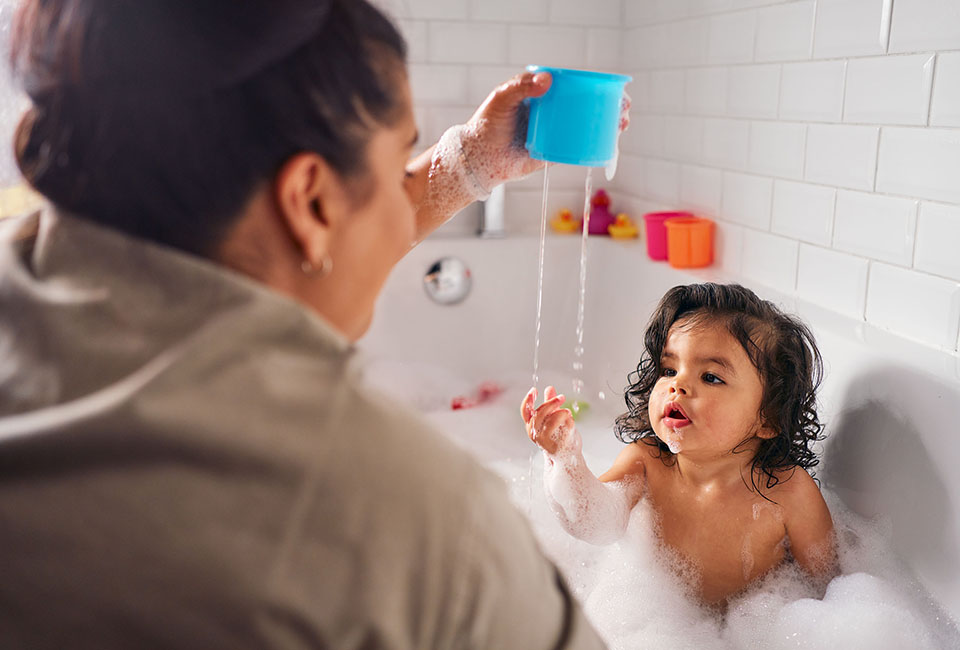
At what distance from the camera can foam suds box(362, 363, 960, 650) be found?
1.17m

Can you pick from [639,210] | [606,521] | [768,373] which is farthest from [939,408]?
[639,210]

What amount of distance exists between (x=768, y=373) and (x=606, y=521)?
34cm

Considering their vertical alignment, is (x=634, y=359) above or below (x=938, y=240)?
below

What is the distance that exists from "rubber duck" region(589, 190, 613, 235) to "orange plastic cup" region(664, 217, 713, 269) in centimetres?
44

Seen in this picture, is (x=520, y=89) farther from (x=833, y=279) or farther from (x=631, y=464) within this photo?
(x=833, y=279)

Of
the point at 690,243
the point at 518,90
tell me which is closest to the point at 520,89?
the point at 518,90

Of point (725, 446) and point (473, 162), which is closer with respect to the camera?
point (473, 162)

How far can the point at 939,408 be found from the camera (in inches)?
48.9

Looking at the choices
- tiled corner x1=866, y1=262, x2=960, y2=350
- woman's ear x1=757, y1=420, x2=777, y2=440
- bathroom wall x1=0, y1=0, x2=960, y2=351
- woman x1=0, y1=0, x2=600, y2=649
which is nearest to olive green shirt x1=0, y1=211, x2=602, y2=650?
woman x1=0, y1=0, x2=600, y2=649

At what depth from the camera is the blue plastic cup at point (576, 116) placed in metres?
1.06

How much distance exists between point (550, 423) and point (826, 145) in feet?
2.61

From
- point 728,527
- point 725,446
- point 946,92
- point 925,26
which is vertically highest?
point 925,26

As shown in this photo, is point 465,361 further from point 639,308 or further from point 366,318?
point 366,318

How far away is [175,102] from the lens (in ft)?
1.64
